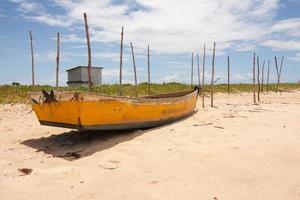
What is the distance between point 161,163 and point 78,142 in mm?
2931

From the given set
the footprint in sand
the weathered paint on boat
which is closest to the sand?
the footprint in sand

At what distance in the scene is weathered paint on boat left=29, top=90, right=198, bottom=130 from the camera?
7051 mm

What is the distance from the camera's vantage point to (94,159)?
6387 millimetres

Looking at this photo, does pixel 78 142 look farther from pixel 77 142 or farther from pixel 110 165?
pixel 110 165

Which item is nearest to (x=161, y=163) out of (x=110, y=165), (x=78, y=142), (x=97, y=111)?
(x=110, y=165)

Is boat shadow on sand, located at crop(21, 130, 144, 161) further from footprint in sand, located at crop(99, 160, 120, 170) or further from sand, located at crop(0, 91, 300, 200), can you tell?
footprint in sand, located at crop(99, 160, 120, 170)

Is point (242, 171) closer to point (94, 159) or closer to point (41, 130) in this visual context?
point (94, 159)

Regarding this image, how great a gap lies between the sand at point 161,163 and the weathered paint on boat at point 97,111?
0.35 metres

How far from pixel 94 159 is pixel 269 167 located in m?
3.10

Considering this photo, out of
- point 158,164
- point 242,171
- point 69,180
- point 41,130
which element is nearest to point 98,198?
point 69,180

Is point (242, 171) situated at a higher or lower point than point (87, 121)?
lower

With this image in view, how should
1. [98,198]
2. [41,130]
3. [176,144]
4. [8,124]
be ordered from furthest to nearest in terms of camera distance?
[8,124]
[41,130]
[176,144]
[98,198]

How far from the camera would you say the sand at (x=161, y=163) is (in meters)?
4.75

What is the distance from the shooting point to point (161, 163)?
5922 mm
